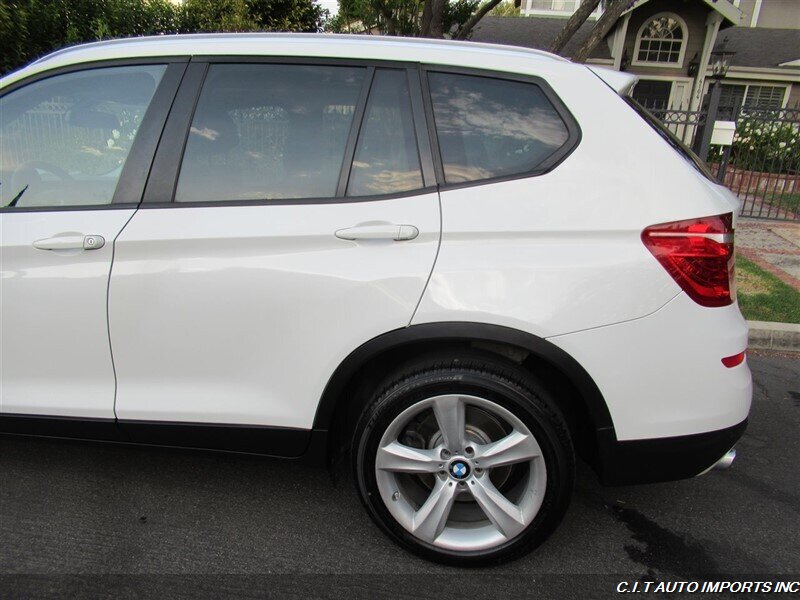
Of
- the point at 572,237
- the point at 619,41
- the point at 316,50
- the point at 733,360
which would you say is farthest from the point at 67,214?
the point at 619,41

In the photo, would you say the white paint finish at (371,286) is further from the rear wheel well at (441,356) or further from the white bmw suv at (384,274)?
the rear wheel well at (441,356)

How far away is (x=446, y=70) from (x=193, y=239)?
1111 millimetres

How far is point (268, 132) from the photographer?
2.21m

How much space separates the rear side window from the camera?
6.83 ft

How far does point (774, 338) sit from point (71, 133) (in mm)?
5001

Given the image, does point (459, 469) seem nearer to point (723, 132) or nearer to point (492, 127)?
point (492, 127)

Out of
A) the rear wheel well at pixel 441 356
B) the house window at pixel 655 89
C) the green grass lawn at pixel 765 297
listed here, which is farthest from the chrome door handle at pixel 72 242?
the house window at pixel 655 89

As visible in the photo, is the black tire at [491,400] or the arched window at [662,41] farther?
the arched window at [662,41]

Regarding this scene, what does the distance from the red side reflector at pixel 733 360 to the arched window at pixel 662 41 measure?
1884 centimetres

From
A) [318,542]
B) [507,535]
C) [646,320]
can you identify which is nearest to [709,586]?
[507,535]

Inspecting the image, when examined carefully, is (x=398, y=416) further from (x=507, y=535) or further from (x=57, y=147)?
(x=57, y=147)

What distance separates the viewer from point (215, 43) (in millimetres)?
2264

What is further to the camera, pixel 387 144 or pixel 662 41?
pixel 662 41

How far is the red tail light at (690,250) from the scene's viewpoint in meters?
1.93
